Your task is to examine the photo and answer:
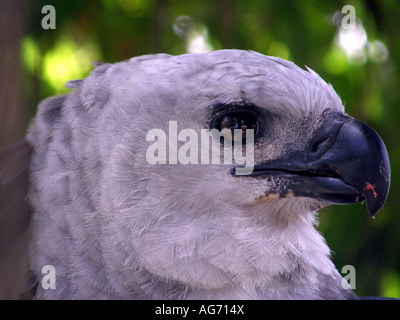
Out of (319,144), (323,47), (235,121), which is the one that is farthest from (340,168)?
(323,47)

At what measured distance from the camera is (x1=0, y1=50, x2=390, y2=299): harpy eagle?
1213 millimetres

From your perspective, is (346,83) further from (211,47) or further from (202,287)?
(202,287)

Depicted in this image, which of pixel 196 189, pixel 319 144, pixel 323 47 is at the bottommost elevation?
pixel 196 189

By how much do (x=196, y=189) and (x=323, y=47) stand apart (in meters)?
1.28

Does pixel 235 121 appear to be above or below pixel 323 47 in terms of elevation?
below

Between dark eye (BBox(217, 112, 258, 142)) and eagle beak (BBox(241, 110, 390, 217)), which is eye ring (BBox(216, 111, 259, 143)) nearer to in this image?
dark eye (BBox(217, 112, 258, 142))

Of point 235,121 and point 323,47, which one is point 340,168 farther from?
point 323,47

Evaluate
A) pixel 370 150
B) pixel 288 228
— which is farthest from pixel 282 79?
pixel 288 228

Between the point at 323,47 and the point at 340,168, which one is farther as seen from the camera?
the point at 323,47

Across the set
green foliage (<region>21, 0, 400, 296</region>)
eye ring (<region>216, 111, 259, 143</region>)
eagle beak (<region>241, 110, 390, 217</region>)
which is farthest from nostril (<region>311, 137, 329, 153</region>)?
green foliage (<region>21, 0, 400, 296</region>)

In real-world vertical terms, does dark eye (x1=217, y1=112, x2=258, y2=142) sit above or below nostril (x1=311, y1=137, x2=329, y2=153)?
above

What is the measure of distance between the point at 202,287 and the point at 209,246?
0.10m

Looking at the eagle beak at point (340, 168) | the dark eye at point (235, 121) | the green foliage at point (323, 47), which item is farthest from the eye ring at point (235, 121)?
the green foliage at point (323, 47)

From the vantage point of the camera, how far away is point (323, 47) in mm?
2262
